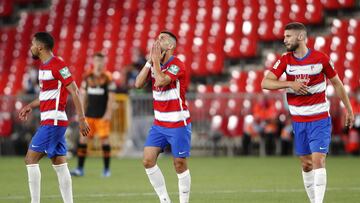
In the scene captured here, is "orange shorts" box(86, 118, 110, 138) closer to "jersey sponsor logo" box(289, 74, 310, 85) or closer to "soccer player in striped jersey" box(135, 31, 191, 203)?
"soccer player in striped jersey" box(135, 31, 191, 203)

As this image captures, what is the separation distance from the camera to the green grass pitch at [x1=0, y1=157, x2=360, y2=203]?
11008mm

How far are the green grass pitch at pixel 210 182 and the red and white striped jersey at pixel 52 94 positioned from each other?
5.45ft

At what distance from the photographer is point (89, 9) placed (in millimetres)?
28328

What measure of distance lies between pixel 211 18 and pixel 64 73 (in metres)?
15.9

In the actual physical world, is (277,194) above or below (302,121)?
below

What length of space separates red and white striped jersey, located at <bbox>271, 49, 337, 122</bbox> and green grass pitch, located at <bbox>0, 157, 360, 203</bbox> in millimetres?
1704

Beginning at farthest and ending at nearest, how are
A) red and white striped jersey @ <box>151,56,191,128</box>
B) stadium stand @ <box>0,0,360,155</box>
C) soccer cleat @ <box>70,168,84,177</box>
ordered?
stadium stand @ <box>0,0,360,155</box>, soccer cleat @ <box>70,168,84,177</box>, red and white striped jersey @ <box>151,56,191,128</box>

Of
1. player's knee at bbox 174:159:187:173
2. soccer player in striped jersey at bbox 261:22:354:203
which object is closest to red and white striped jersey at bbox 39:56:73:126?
player's knee at bbox 174:159:187:173

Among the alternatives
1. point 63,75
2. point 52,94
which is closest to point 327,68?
point 63,75

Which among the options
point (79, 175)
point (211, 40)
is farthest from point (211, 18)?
point (79, 175)

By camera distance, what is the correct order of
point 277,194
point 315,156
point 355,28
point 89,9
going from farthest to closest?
point 89,9 < point 355,28 < point 277,194 < point 315,156

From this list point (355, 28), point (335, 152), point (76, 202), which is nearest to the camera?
point (76, 202)

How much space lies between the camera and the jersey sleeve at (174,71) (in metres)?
9.02

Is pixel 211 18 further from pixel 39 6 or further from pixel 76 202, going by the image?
pixel 76 202
